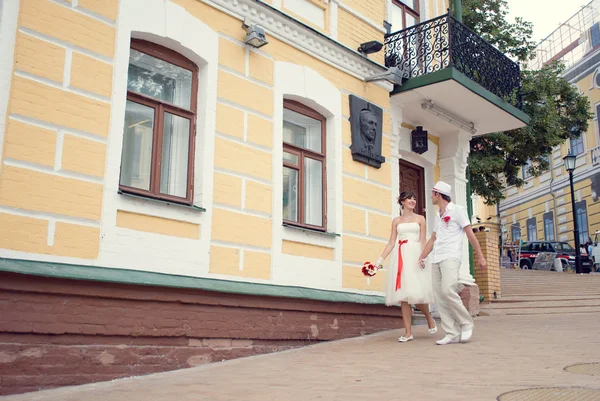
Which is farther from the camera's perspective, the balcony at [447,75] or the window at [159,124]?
the balcony at [447,75]

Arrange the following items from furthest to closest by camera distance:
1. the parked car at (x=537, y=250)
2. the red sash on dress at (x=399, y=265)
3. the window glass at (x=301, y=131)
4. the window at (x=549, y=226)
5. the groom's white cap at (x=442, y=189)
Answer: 1. the window at (x=549, y=226)
2. the parked car at (x=537, y=250)
3. the window glass at (x=301, y=131)
4. the red sash on dress at (x=399, y=265)
5. the groom's white cap at (x=442, y=189)

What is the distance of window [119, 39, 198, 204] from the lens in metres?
7.00

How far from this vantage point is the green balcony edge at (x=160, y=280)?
5555 millimetres

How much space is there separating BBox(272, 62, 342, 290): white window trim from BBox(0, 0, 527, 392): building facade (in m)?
0.02

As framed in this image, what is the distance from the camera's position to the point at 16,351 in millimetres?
5379

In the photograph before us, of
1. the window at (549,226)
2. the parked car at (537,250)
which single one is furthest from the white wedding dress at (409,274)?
the window at (549,226)

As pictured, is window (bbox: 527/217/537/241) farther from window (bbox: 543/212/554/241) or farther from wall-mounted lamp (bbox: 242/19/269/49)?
wall-mounted lamp (bbox: 242/19/269/49)

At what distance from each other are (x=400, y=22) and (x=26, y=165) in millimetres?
8405

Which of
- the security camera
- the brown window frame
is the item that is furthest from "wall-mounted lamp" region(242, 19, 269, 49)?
the brown window frame

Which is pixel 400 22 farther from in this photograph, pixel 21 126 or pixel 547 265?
pixel 547 265

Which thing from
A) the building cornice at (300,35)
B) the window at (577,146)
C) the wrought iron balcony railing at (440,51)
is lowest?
the building cornice at (300,35)

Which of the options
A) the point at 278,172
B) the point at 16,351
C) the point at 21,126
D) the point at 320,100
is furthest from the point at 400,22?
the point at 16,351

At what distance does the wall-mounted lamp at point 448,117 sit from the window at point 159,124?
16.9ft

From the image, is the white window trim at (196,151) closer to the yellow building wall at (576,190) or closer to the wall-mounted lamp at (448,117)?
the wall-mounted lamp at (448,117)
